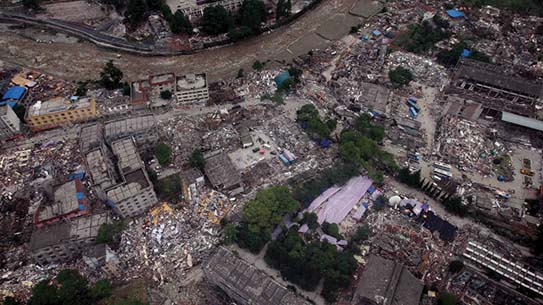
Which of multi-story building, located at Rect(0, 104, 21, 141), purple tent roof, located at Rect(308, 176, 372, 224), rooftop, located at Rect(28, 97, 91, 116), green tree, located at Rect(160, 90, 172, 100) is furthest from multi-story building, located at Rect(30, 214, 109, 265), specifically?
purple tent roof, located at Rect(308, 176, 372, 224)

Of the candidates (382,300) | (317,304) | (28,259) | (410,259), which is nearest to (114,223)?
(28,259)

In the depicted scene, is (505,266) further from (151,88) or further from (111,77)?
(111,77)

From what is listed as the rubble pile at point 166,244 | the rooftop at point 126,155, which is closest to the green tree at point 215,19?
the rooftop at point 126,155

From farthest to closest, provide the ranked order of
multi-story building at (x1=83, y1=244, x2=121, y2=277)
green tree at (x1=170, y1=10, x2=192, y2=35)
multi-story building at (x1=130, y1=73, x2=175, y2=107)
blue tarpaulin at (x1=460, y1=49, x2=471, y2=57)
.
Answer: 1. green tree at (x1=170, y1=10, x2=192, y2=35)
2. blue tarpaulin at (x1=460, y1=49, x2=471, y2=57)
3. multi-story building at (x1=130, y1=73, x2=175, y2=107)
4. multi-story building at (x1=83, y1=244, x2=121, y2=277)

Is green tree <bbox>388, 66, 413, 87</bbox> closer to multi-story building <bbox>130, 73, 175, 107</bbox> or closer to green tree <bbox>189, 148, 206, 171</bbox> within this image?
green tree <bbox>189, 148, 206, 171</bbox>

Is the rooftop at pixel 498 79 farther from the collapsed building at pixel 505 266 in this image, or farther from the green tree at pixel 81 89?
the green tree at pixel 81 89

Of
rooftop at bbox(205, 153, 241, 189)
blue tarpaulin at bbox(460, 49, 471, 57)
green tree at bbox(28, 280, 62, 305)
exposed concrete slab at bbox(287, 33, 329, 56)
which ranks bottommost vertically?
green tree at bbox(28, 280, 62, 305)
